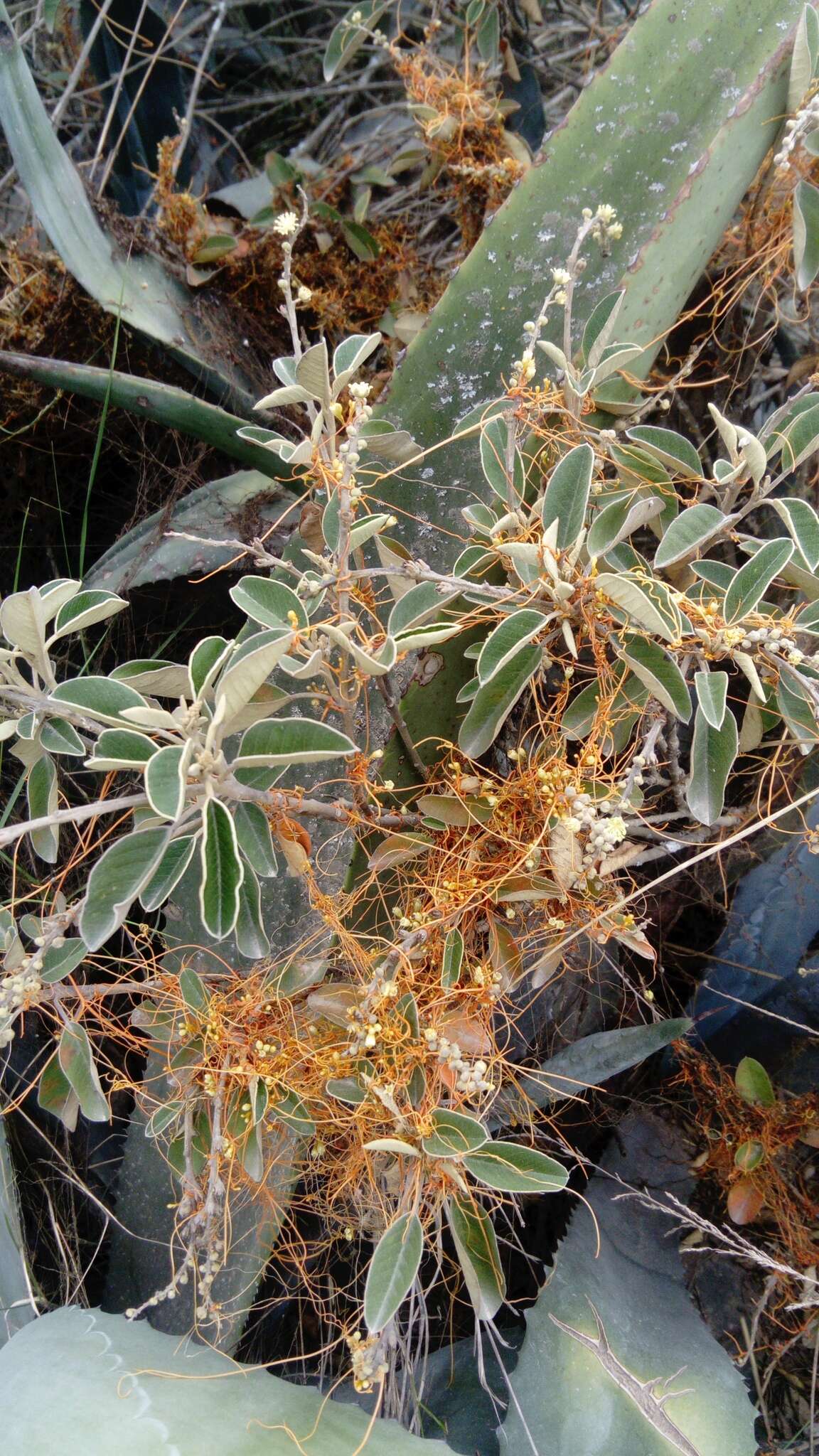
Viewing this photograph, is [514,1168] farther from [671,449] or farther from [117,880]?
[671,449]

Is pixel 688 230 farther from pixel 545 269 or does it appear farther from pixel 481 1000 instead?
pixel 481 1000

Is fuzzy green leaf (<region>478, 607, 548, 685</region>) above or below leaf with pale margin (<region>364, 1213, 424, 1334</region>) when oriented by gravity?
above

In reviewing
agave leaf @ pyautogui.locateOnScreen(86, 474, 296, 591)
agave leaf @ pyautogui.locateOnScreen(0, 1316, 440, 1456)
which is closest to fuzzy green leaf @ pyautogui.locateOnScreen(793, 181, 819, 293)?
agave leaf @ pyautogui.locateOnScreen(86, 474, 296, 591)

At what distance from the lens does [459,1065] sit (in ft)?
1.83

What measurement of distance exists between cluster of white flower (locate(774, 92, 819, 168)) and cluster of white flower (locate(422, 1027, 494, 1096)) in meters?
0.63

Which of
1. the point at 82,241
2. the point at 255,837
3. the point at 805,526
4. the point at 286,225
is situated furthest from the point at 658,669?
the point at 82,241

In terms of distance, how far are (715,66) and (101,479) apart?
0.74 meters

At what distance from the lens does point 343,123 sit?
1.39 metres

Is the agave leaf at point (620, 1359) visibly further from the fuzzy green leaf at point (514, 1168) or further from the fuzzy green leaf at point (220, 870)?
the fuzzy green leaf at point (220, 870)

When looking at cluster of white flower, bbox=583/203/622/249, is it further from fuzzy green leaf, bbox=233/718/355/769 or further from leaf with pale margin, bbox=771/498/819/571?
fuzzy green leaf, bbox=233/718/355/769

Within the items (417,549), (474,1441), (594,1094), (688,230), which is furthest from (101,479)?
(474,1441)

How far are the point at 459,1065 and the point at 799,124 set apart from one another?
2.15ft

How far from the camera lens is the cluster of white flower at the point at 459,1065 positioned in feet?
1.82

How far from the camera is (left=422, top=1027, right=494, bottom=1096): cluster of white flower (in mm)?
555
